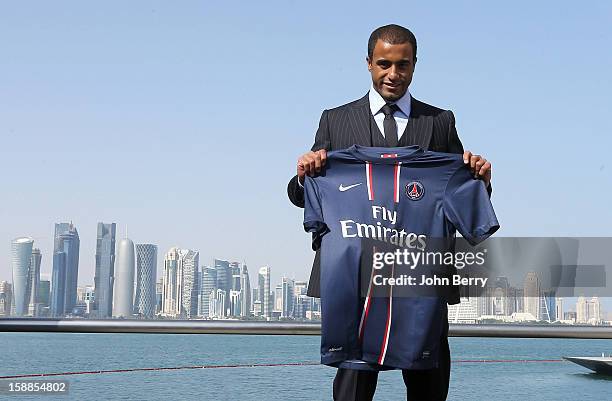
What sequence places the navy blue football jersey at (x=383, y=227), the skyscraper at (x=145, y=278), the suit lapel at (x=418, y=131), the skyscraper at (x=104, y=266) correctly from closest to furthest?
1. the navy blue football jersey at (x=383, y=227)
2. the suit lapel at (x=418, y=131)
3. the skyscraper at (x=104, y=266)
4. the skyscraper at (x=145, y=278)

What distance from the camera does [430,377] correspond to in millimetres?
1813

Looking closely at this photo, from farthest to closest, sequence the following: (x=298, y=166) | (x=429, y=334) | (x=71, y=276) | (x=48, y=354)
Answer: (x=71, y=276) → (x=48, y=354) → (x=298, y=166) → (x=429, y=334)

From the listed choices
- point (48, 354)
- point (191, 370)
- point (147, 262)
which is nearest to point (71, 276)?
point (147, 262)

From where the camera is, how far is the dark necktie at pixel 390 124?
1.92 m

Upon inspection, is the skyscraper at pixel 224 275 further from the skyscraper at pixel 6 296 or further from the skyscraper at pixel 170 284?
the skyscraper at pixel 6 296

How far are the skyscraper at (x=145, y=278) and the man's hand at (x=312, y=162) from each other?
120429 millimetres

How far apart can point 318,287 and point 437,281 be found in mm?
283

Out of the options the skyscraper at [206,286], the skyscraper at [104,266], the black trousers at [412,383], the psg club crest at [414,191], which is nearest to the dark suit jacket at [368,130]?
the psg club crest at [414,191]

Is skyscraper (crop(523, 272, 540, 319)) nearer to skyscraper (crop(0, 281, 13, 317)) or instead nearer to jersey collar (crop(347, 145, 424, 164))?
jersey collar (crop(347, 145, 424, 164))

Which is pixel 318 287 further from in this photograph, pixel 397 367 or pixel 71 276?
pixel 71 276

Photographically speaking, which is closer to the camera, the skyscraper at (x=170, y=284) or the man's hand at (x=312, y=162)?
the man's hand at (x=312, y=162)

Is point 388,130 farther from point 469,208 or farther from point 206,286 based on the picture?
point 206,286

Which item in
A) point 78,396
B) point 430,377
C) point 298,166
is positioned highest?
point 298,166

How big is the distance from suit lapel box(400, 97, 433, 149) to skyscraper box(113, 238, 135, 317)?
121638 mm
